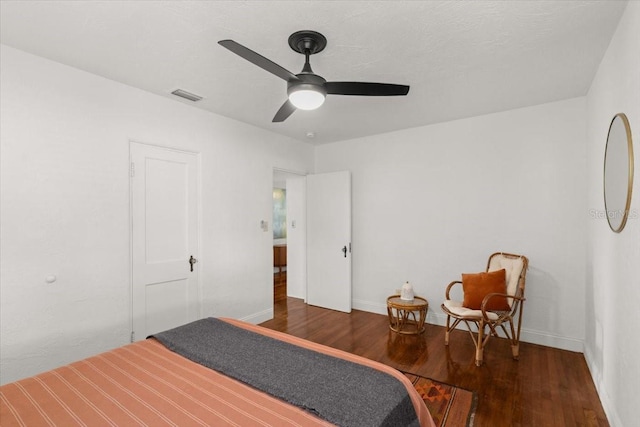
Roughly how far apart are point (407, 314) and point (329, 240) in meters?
1.56

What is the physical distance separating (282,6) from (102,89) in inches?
74.2

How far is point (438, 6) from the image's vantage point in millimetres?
1768

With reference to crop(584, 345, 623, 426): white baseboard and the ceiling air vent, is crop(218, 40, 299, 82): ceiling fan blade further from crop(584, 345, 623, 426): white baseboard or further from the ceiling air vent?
crop(584, 345, 623, 426): white baseboard

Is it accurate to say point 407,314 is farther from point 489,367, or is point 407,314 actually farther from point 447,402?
point 447,402

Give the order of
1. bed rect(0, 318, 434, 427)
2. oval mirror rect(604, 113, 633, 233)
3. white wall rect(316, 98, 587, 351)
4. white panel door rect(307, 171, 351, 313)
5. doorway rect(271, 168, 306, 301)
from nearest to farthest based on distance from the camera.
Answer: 1. bed rect(0, 318, 434, 427)
2. oval mirror rect(604, 113, 633, 233)
3. white wall rect(316, 98, 587, 351)
4. white panel door rect(307, 171, 351, 313)
5. doorway rect(271, 168, 306, 301)

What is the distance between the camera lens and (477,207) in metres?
3.73

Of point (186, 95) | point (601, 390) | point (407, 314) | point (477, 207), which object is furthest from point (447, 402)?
point (186, 95)

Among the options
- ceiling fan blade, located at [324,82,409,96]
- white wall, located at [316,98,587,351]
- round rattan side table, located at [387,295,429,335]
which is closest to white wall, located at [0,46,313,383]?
ceiling fan blade, located at [324,82,409,96]

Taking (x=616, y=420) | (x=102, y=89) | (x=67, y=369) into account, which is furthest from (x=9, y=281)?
(x=616, y=420)

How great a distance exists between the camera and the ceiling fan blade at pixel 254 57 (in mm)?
1577

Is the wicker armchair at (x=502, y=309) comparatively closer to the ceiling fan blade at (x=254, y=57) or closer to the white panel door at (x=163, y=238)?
the ceiling fan blade at (x=254, y=57)

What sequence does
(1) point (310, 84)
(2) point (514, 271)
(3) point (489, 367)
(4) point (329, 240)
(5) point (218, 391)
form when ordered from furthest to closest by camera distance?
(4) point (329, 240)
(2) point (514, 271)
(3) point (489, 367)
(1) point (310, 84)
(5) point (218, 391)

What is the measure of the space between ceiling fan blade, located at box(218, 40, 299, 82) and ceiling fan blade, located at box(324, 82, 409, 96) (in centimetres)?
30

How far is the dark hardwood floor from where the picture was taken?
86.7 inches
